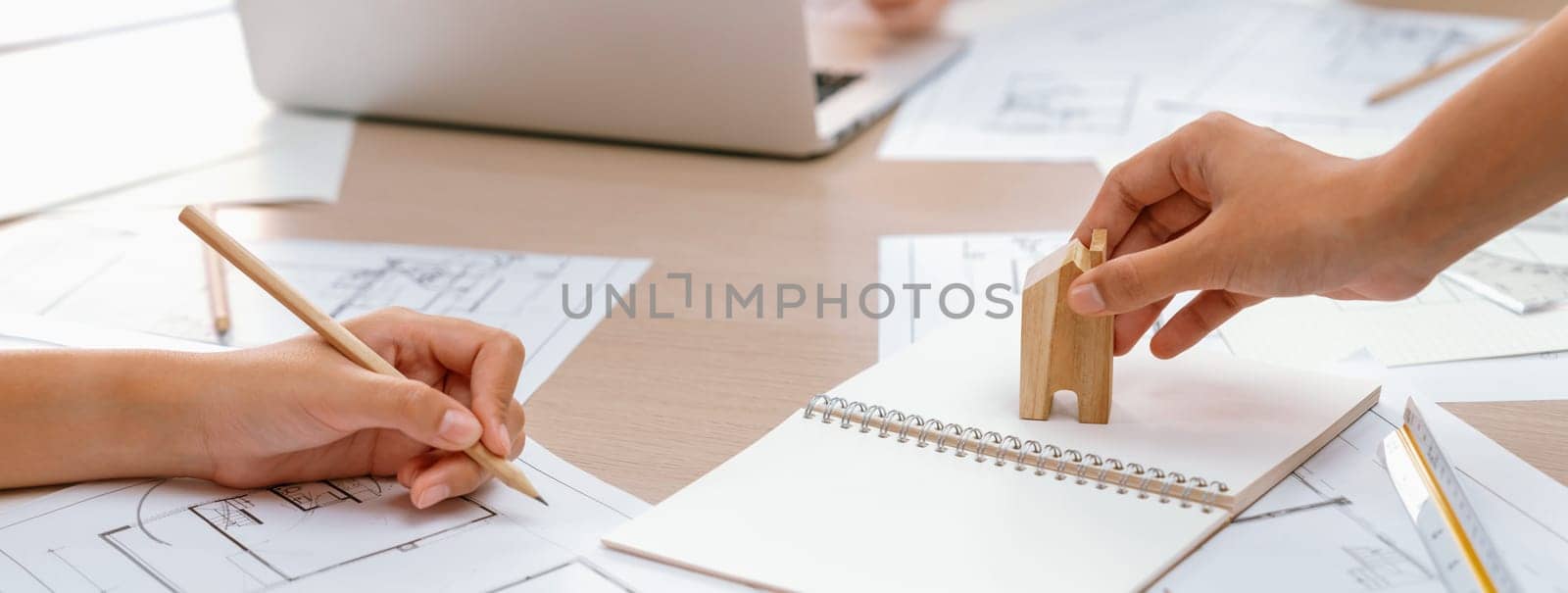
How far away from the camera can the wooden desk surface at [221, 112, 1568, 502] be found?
73 centimetres

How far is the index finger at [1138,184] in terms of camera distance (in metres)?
0.71

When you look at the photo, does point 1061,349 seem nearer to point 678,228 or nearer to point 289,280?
point 678,228

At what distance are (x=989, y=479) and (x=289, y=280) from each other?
22.3 inches

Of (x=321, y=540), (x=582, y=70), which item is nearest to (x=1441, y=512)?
(x=321, y=540)

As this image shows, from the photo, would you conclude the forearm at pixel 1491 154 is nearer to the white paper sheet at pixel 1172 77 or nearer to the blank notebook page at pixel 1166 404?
the blank notebook page at pixel 1166 404

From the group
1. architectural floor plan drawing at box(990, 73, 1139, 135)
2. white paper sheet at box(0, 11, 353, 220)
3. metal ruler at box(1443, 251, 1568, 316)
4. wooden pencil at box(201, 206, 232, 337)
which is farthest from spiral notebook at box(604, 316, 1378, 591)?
white paper sheet at box(0, 11, 353, 220)

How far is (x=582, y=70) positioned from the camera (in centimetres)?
122

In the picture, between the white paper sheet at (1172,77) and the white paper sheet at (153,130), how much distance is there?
0.55 meters

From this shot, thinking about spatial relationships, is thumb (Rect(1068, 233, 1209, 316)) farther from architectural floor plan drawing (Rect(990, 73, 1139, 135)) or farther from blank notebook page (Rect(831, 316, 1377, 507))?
architectural floor plan drawing (Rect(990, 73, 1139, 135))

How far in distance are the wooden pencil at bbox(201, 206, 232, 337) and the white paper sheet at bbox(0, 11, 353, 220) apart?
0.19 meters

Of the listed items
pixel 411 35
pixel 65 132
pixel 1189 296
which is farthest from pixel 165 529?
pixel 65 132

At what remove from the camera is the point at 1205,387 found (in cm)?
71

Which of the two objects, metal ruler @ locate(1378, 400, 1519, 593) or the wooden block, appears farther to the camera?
the wooden block

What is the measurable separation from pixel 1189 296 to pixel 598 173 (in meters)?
0.54
